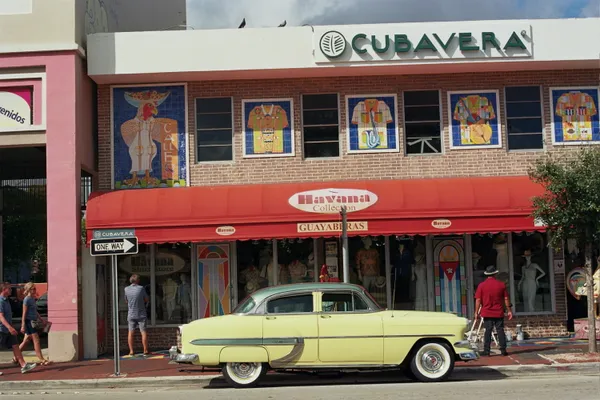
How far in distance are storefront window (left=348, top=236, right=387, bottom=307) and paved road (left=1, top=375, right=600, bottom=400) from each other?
5413 millimetres

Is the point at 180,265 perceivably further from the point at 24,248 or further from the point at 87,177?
the point at 24,248

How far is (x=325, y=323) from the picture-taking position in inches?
454

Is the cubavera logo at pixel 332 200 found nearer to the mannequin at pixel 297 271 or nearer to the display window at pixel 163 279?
the mannequin at pixel 297 271

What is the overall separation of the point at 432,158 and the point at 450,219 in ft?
6.28

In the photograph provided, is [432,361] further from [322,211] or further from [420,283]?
[420,283]

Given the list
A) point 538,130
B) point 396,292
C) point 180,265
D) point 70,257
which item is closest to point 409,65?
point 538,130

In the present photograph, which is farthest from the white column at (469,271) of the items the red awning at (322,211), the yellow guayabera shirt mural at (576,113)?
the yellow guayabera shirt mural at (576,113)

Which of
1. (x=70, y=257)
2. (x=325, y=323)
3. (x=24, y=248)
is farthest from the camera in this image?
(x=24, y=248)

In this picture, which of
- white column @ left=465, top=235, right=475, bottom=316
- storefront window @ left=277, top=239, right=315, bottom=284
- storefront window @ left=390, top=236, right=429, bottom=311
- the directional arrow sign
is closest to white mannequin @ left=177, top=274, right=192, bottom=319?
storefront window @ left=277, top=239, right=315, bottom=284

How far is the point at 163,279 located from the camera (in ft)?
56.6

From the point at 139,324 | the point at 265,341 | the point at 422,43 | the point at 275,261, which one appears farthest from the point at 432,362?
the point at 422,43

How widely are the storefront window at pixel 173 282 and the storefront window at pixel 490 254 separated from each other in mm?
6595

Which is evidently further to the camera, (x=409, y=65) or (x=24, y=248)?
(x=24, y=248)

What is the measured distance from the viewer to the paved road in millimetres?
10188
